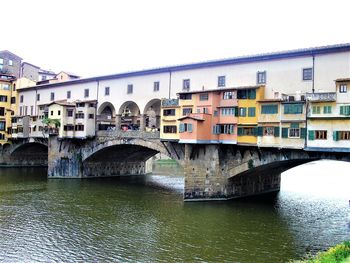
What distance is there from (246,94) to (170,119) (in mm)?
10345

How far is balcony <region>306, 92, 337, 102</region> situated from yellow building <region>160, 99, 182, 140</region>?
15293mm

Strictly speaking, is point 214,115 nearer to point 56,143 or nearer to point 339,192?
point 339,192

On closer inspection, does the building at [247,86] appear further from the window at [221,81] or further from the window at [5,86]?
the window at [5,86]

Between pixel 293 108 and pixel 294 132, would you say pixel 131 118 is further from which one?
pixel 294 132

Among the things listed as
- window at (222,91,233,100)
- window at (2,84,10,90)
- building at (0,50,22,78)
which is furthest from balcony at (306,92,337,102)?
building at (0,50,22,78)

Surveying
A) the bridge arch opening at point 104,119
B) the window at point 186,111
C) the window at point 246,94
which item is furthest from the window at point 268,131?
the bridge arch opening at point 104,119

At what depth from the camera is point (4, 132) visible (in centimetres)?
7794

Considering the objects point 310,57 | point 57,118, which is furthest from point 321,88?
point 57,118

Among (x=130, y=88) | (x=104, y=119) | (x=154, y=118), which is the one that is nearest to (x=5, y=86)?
(x=104, y=119)

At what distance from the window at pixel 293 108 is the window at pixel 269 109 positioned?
1081 millimetres

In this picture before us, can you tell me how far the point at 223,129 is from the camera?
4109cm

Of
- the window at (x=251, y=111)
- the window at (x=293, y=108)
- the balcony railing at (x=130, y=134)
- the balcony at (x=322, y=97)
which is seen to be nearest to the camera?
the balcony at (x=322, y=97)

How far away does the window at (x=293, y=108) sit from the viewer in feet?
117

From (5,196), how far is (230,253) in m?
30.3
